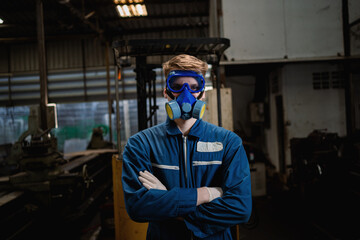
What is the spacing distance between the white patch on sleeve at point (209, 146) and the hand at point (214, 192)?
0.21m

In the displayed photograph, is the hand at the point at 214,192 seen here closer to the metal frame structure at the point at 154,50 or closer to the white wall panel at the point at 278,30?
the metal frame structure at the point at 154,50

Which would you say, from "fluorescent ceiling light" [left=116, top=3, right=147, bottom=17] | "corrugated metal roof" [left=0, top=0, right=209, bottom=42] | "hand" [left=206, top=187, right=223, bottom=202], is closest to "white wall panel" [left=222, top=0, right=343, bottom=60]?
"corrugated metal roof" [left=0, top=0, right=209, bottom=42]

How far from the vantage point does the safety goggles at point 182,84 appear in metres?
1.35

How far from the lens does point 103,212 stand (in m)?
3.70

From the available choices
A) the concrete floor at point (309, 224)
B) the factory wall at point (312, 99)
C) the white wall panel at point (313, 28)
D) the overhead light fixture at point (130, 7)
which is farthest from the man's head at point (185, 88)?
the overhead light fixture at point (130, 7)

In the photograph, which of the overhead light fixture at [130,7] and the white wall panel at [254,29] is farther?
the overhead light fixture at [130,7]

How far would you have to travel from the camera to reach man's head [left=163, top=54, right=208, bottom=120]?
1.31 metres

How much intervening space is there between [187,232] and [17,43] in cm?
1016

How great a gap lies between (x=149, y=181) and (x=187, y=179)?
210 millimetres

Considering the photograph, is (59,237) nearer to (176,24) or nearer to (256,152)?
(256,152)

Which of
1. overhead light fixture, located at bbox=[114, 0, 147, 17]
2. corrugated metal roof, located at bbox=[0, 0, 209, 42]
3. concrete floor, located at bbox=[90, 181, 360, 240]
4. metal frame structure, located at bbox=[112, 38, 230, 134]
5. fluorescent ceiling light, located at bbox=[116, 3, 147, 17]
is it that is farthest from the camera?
corrugated metal roof, located at bbox=[0, 0, 209, 42]

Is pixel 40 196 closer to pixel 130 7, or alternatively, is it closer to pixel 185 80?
pixel 185 80

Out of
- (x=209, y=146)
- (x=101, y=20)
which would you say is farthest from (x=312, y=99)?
(x=101, y=20)

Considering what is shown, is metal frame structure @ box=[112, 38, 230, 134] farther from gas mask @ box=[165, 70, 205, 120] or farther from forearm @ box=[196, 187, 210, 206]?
forearm @ box=[196, 187, 210, 206]
